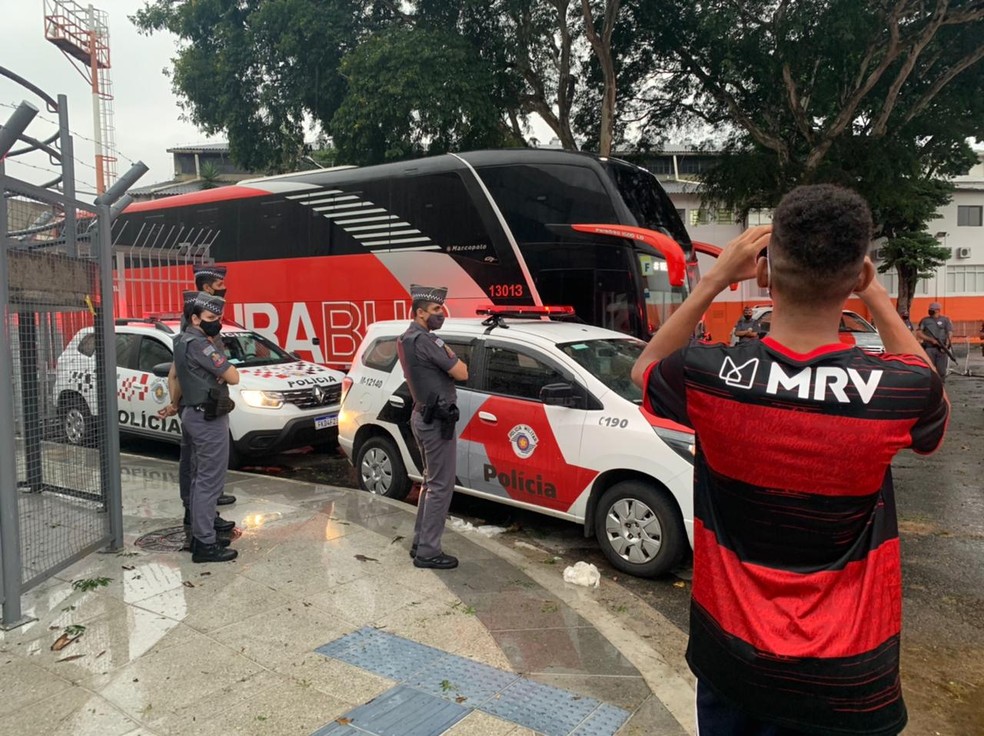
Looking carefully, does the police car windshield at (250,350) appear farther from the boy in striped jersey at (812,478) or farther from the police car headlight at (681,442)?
the boy in striped jersey at (812,478)

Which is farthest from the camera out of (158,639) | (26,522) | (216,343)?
(216,343)

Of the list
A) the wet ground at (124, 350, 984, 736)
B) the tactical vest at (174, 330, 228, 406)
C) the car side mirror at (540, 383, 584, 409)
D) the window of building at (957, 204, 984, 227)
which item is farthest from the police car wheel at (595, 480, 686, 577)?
the window of building at (957, 204, 984, 227)

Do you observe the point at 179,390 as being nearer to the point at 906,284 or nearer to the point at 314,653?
the point at 314,653

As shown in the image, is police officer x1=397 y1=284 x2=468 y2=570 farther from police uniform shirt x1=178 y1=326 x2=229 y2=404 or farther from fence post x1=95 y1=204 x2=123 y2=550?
fence post x1=95 y1=204 x2=123 y2=550

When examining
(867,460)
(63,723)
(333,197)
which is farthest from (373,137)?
(867,460)

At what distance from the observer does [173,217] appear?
13812 mm

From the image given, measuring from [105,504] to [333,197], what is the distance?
7.60m

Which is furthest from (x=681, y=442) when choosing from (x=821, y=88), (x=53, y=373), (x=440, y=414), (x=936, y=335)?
(x=821, y=88)

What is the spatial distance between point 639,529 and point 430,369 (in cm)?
184

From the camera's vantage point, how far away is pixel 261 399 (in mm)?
8289

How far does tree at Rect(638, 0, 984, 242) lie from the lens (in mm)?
13828

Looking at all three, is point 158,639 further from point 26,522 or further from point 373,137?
point 373,137

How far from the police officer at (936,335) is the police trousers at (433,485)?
10.6 m

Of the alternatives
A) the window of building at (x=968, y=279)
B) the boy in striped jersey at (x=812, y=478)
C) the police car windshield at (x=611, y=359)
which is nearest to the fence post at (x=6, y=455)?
the boy in striped jersey at (x=812, y=478)
